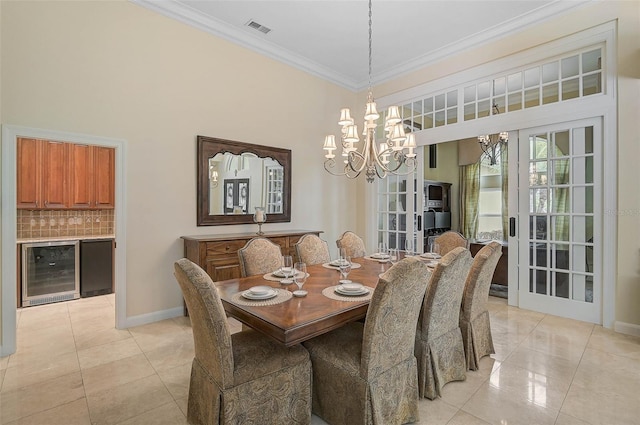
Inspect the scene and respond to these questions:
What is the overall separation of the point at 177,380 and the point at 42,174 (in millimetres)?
3841

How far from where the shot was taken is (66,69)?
300cm

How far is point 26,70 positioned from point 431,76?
483cm

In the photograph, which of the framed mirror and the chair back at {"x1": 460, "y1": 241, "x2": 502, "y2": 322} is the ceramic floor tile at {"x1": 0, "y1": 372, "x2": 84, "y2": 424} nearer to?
the framed mirror

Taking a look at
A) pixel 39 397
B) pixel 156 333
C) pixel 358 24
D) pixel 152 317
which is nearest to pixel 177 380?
pixel 39 397

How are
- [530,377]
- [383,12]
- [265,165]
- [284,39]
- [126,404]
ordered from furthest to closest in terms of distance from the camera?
[265,165], [284,39], [383,12], [530,377], [126,404]

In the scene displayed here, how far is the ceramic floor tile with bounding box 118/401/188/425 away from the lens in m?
1.90

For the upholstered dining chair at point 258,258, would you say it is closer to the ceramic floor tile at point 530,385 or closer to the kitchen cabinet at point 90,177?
the ceramic floor tile at point 530,385

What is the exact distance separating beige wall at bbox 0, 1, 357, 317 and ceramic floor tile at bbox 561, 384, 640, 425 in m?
3.68

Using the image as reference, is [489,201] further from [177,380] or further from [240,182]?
[177,380]

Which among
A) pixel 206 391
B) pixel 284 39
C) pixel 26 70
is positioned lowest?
pixel 206 391

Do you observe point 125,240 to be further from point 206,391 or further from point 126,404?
point 206,391

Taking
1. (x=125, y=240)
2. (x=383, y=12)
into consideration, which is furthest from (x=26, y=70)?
(x=383, y=12)

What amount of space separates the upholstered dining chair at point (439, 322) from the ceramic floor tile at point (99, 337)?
286 cm

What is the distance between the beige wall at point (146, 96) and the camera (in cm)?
286
